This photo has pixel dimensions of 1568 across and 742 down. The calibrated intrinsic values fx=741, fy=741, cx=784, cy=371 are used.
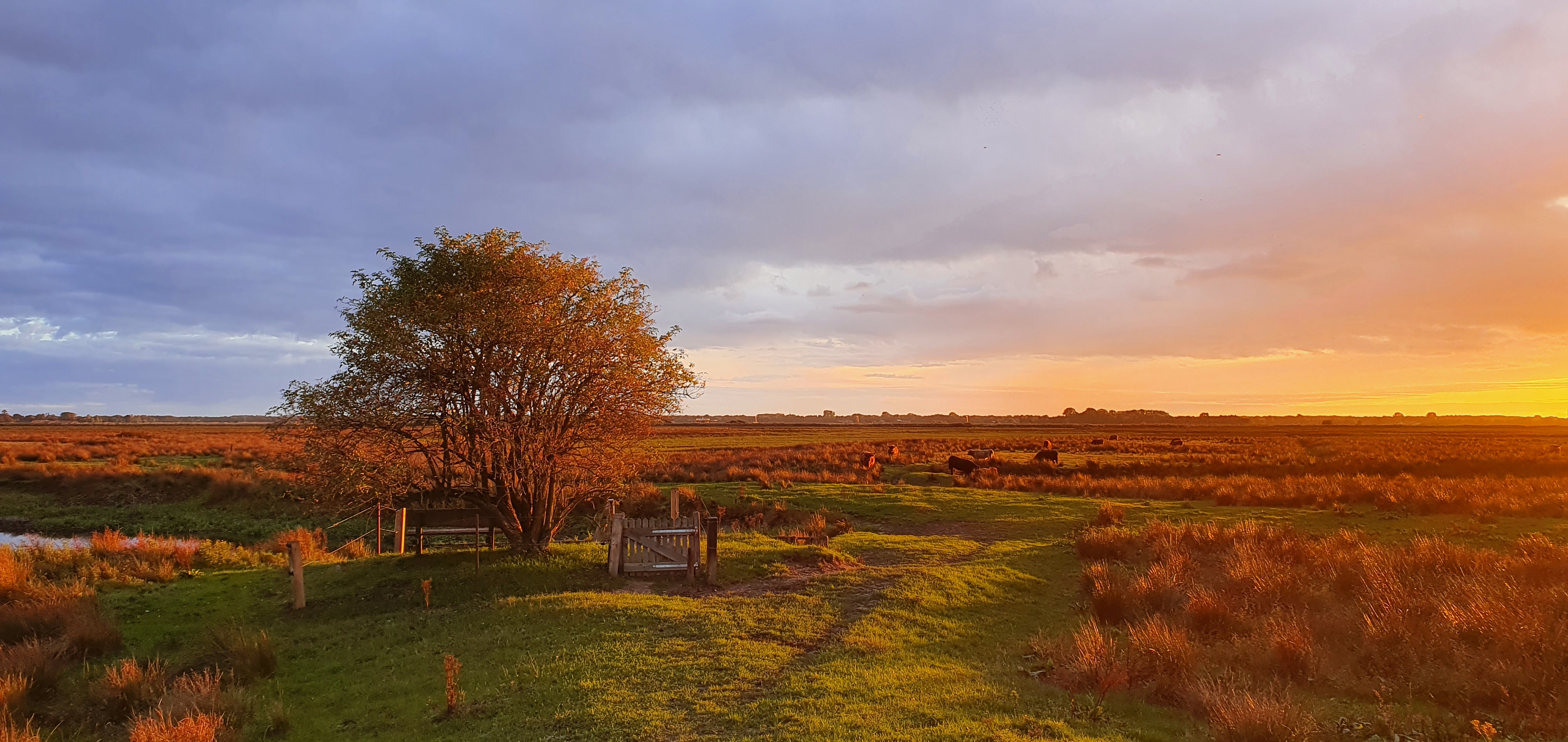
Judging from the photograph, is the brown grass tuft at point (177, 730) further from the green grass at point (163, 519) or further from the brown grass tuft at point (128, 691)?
the green grass at point (163, 519)

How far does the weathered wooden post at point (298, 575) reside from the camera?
643 inches

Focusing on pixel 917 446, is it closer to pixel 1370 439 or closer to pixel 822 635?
pixel 1370 439

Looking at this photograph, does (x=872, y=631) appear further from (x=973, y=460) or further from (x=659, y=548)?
(x=973, y=460)

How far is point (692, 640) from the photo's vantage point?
39.9 ft

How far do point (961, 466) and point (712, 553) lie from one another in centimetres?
2941

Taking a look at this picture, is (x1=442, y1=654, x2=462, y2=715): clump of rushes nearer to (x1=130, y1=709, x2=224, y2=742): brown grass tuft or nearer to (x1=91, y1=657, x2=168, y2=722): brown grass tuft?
(x1=130, y1=709, x2=224, y2=742): brown grass tuft

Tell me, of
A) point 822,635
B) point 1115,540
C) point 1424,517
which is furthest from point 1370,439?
point 822,635

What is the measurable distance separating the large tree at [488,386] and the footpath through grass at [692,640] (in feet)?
7.82

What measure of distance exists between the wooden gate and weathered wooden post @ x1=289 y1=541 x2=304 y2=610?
676cm

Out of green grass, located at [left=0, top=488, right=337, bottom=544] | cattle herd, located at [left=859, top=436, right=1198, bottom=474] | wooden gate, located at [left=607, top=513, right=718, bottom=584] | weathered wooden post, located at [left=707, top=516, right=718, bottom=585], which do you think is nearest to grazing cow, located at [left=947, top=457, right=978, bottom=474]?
cattle herd, located at [left=859, top=436, right=1198, bottom=474]

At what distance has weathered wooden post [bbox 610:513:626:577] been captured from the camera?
1727 cm

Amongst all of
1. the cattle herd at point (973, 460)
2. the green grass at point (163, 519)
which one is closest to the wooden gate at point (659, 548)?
the green grass at point (163, 519)

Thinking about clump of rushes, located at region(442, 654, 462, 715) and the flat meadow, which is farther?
clump of rushes, located at region(442, 654, 462, 715)

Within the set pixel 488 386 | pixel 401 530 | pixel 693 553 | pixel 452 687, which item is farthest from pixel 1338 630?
pixel 401 530
